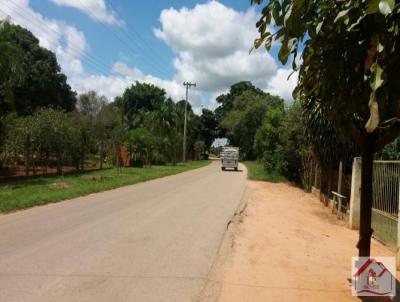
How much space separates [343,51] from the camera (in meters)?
4.07

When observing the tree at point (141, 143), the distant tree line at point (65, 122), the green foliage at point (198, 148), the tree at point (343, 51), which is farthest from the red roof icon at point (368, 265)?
the green foliage at point (198, 148)

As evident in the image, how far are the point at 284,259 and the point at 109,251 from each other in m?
3.35

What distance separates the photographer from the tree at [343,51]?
3.45 meters

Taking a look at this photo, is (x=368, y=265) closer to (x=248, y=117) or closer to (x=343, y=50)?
(x=343, y=50)

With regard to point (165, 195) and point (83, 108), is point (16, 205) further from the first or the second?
point (83, 108)

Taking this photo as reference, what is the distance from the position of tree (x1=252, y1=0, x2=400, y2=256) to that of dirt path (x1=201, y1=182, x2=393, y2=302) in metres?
2.92

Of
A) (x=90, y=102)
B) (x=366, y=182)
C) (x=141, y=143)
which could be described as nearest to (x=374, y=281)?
(x=366, y=182)

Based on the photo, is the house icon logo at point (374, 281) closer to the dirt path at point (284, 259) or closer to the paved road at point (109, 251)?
the dirt path at point (284, 259)

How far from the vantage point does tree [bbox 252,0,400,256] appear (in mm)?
3451

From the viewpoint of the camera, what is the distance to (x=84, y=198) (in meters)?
17.8

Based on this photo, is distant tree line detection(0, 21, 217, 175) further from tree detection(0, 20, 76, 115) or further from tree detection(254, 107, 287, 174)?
tree detection(254, 107, 287, 174)

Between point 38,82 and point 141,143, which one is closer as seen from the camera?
point 38,82

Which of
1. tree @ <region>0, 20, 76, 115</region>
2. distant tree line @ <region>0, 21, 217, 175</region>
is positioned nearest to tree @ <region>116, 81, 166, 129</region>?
distant tree line @ <region>0, 21, 217, 175</region>

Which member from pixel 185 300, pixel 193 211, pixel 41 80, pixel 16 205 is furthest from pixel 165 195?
pixel 41 80
